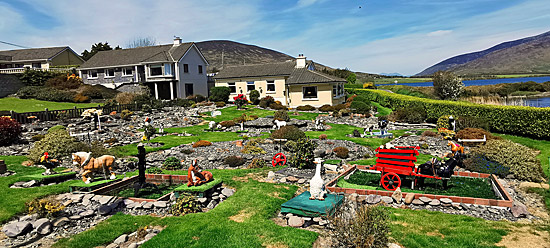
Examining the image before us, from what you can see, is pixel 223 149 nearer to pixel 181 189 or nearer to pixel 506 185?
pixel 181 189

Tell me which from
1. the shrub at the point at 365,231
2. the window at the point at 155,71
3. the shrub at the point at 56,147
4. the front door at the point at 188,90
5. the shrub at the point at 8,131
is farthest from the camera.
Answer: the front door at the point at 188,90

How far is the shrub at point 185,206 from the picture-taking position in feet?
28.9

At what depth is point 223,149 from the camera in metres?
17.5

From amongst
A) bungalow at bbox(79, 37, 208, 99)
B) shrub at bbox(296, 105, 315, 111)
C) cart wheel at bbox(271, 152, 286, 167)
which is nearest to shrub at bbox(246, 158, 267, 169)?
cart wheel at bbox(271, 152, 286, 167)

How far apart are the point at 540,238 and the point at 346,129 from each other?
18.8 m

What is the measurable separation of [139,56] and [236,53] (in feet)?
274

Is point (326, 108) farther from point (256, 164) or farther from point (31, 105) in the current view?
point (31, 105)

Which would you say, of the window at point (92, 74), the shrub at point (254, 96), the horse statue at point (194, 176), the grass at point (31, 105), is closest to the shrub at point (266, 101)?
the shrub at point (254, 96)

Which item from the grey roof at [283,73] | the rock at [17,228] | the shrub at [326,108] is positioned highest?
the grey roof at [283,73]

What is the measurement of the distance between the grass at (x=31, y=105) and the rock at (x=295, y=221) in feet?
116

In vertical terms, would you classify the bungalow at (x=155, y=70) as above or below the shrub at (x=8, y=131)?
above

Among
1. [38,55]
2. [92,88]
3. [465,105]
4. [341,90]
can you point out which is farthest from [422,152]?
[38,55]

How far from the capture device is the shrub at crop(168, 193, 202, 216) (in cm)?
880

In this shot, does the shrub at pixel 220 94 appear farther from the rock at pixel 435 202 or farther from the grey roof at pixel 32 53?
the rock at pixel 435 202
